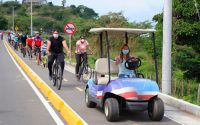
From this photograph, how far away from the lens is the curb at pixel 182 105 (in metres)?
10.1

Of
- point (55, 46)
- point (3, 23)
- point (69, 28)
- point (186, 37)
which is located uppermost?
point (3, 23)

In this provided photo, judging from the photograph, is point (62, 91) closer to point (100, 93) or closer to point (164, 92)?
point (164, 92)

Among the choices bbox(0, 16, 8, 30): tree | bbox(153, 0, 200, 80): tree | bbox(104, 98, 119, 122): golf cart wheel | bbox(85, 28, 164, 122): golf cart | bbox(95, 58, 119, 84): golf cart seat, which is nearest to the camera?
bbox(104, 98, 119, 122): golf cart wheel

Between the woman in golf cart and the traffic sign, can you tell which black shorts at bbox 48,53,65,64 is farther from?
the traffic sign

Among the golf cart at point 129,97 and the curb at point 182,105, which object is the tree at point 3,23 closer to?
the curb at point 182,105

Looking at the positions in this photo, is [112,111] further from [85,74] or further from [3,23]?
[3,23]

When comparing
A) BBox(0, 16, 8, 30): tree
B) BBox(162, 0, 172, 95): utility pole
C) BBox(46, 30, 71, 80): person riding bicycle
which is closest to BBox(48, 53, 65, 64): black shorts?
BBox(46, 30, 71, 80): person riding bicycle

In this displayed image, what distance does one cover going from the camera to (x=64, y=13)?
158m

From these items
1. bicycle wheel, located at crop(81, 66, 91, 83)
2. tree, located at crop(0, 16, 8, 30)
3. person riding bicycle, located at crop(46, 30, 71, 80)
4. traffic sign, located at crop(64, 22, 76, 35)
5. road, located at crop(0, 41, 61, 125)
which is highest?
tree, located at crop(0, 16, 8, 30)

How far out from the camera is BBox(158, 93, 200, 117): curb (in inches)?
398

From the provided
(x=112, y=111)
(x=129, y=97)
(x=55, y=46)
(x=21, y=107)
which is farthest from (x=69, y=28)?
(x=112, y=111)

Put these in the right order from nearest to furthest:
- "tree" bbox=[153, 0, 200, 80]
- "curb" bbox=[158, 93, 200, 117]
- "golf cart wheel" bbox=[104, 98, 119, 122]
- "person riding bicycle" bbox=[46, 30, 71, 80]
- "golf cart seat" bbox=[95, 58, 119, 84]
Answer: "golf cart wheel" bbox=[104, 98, 119, 122], "curb" bbox=[158, 93, 200, 117], "golf cart seat" bbox=[95, 58, 119, 84], "person riding bicycle" bbox=[46, 30, 71, 80], "tree" bbox=[153, 0, 200, 80]

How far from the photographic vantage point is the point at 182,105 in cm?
1080

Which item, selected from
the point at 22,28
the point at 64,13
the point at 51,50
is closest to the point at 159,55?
the point at 51,50
